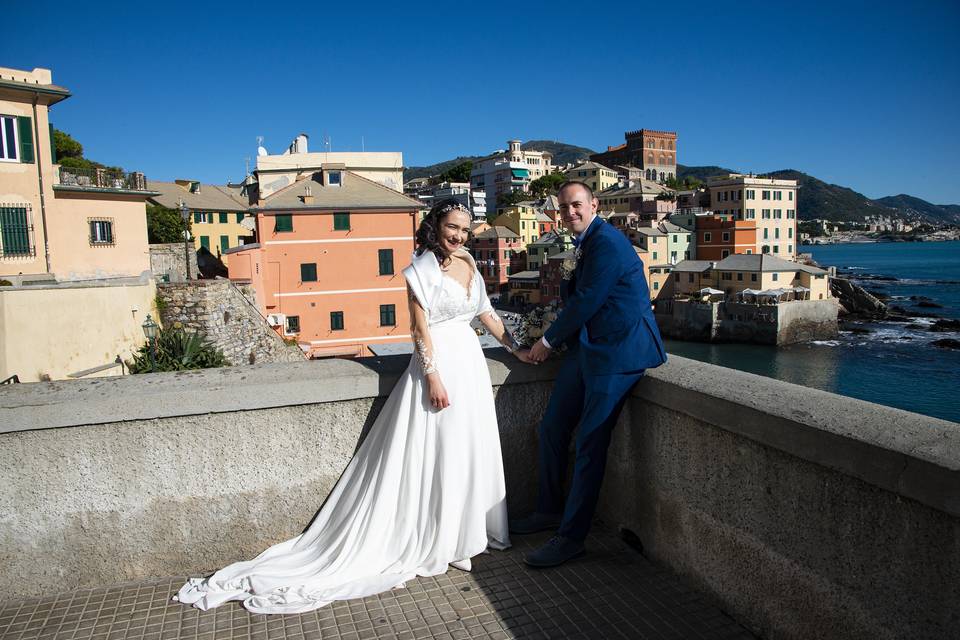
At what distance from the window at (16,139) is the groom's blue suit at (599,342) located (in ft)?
80.3

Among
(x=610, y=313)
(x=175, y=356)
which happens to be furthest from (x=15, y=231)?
(x=610, y=313)

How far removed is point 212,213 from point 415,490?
51090mm

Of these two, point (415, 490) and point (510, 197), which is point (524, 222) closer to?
point (510, 197)

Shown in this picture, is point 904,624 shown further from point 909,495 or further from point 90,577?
point 90,577

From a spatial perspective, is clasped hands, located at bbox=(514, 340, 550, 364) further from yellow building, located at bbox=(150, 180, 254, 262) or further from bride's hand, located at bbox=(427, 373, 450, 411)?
yellow building, located at bbox=(150, 180, 254, 262)

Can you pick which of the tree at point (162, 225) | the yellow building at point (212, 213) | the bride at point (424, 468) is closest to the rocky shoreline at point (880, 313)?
the yellow building at point (212, 213)

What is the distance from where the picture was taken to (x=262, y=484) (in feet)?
10.5

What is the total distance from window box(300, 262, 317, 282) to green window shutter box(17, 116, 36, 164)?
13.4 meters

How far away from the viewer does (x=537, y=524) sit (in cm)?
355

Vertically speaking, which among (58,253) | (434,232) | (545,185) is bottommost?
(434,232)

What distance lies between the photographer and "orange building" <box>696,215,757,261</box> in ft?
244

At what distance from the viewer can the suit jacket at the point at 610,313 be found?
3041 millimetres

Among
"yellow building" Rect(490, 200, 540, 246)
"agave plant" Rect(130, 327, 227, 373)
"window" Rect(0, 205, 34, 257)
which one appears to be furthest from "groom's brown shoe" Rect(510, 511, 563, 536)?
"yellow building" Rect(490, 200, 540, 246)

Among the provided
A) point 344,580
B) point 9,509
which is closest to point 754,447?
point 344,580
